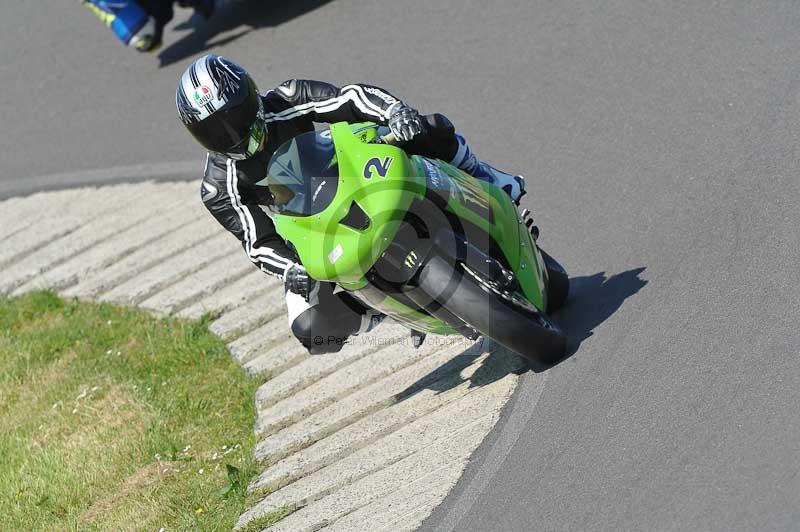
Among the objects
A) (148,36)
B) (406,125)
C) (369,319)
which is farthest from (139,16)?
(406,125)

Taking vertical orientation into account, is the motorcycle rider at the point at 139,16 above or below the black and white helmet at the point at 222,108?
below

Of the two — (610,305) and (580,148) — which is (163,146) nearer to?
(580,148)

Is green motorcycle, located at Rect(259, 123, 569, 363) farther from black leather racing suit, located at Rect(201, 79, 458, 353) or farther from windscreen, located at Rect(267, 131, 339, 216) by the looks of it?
black leather racing suit, located at Rect(201, 79, 458, 353)

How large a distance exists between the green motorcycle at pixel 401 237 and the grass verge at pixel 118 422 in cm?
165

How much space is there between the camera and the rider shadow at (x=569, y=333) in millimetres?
6781

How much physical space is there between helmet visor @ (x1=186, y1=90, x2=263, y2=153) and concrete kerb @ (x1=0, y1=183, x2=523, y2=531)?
1775mm

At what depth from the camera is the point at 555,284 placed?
6965mm

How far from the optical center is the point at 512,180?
23.4 feet

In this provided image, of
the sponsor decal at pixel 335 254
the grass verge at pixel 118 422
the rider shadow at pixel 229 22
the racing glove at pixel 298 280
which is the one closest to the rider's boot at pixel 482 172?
the racing glove at pixel 298 280

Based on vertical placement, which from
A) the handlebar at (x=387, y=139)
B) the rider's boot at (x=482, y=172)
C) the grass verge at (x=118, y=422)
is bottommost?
the grass verge at (x=118, y=422)

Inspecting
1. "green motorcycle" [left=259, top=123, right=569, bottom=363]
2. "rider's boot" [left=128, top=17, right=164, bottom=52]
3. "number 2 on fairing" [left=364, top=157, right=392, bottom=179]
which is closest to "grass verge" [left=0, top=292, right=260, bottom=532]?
"green motorcycle" [left=259, top=123, right=569, bottom=363]

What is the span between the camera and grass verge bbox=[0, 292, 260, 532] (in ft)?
23.6

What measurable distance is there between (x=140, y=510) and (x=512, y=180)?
2.83 m

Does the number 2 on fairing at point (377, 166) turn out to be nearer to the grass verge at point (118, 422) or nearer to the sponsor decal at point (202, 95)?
the sponsor decal at point (202, 95)
